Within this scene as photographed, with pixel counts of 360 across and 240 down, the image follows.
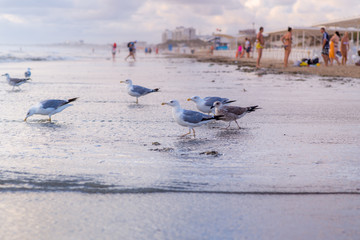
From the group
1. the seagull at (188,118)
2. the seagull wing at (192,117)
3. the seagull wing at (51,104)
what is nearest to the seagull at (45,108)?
the seagull wing at (51,104)

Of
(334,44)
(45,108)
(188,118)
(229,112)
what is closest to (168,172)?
(188,118)

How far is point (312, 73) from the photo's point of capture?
60.4 feet

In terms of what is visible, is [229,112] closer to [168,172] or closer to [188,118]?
[188,118]

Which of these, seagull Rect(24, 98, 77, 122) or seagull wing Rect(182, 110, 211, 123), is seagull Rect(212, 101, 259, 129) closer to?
seagull wing Rect(182, 110, 211, 123)

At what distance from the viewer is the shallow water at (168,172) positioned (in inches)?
111

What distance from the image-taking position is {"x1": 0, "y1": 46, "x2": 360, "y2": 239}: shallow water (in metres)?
2.82

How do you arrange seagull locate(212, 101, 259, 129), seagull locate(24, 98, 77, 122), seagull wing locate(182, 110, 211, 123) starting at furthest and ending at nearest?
seagull locate(24, 98, 77, 122)
seagull locate(212, 101, 259, 129)
seagull wing locate(182, 110, 211, 123)

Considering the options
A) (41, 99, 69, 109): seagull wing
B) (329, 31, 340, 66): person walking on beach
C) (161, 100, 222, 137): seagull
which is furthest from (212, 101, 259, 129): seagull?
(329, 31, 340, 66): person walking on beach

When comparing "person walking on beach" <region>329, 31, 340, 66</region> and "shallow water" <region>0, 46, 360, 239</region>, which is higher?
"person walking on beach" <region>329, 31, 340, 66</region>

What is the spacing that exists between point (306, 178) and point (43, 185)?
2.27 metres

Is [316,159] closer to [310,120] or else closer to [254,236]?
[254,236]

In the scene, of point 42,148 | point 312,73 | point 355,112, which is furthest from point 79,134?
point 312,73

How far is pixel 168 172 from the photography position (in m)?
3.99

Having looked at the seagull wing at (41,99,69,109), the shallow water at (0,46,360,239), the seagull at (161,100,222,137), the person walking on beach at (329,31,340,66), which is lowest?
the shallow water at (0,46,360,239)
